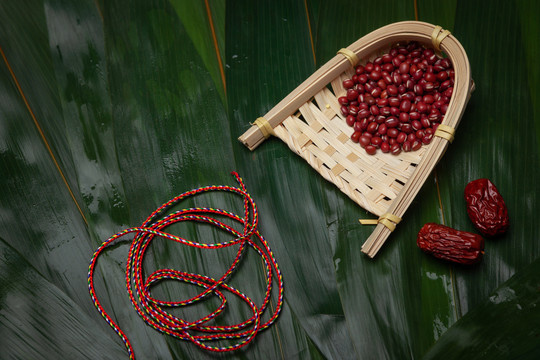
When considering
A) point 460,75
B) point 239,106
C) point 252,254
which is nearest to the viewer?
point 460,75

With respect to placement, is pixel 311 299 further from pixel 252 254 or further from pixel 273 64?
pixel 273 64

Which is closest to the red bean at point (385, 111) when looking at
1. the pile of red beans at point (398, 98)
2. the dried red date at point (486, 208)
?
the pile of red beans at point (398, 98)

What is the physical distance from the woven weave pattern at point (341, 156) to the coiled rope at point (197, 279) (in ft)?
0.85

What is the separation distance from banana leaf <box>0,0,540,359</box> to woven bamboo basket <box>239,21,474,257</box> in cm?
8

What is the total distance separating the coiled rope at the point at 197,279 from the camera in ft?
5.30

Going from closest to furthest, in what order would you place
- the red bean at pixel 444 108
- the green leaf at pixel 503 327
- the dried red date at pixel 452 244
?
the green leaf at pixel 503 327
the dried red date at pixel 452 244
the red bean at pixel 444 108

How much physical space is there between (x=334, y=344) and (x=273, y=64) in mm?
995

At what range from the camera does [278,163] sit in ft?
5.78

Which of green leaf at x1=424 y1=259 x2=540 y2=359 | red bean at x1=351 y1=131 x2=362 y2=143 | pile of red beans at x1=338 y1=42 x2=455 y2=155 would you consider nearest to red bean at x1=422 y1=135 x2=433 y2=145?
pile of red beans at x1=338 y1=42 x2=455 y2=155

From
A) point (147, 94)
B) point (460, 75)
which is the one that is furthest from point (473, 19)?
point (147, 94)

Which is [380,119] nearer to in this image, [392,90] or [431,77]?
[392,90]

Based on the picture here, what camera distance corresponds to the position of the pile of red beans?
1.67 meters

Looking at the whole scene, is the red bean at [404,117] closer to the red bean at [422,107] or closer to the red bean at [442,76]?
the red bean at [422,107]

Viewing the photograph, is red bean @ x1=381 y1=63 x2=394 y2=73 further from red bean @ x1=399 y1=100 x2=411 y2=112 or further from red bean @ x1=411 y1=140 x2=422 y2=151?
red bean @ x1=411 y1=140 x2=422 y2=151
